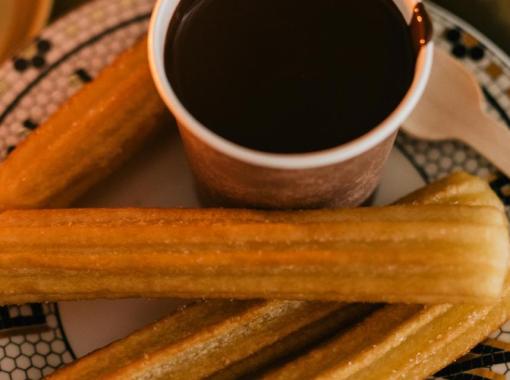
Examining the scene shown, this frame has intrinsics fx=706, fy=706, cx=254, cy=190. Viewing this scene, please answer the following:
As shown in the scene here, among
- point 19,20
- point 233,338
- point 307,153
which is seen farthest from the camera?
point 19,20

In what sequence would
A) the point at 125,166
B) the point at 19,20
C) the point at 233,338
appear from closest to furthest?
the point at 233,338, the point at 125,166, the point at 19,20

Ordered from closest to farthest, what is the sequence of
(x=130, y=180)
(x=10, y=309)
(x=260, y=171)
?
(x=260, y=171) < (x=10, y=309) < (x=130, y=180)

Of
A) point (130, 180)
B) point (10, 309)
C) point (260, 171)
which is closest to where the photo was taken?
point (260, 171)

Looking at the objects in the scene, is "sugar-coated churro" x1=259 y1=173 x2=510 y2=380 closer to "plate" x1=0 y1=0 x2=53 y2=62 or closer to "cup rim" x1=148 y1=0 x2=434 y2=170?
"cup rim" x1=148 y1=0 x2=434 y2=170

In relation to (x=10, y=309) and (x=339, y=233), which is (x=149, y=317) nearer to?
(x=10, y=309)

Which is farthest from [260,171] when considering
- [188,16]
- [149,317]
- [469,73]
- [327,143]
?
[469,73]

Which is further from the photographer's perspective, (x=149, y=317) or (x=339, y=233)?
(x=149, y=317)

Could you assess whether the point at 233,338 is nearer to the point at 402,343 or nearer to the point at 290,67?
the point at 402,343

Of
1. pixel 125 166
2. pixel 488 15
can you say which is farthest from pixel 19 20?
pixel 488 15
